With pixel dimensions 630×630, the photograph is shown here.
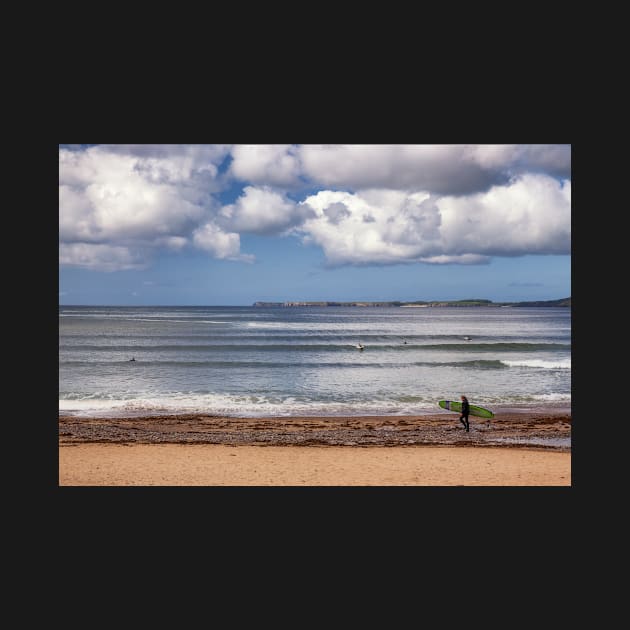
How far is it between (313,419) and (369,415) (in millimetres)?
1879

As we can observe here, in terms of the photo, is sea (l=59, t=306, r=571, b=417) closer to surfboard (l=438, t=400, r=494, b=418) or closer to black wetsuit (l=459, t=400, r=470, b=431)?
surfboard (l=438, t=400, r=494, b=418)

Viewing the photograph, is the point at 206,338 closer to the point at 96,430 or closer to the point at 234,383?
the point at 234,383

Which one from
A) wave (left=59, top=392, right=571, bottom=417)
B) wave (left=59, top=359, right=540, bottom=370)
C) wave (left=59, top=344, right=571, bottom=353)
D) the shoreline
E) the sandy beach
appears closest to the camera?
the sandy beach

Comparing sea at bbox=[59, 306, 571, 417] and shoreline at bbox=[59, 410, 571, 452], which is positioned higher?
sea at bbox=[59, 306, 571, 417]

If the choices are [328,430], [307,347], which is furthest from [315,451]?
[307,347]

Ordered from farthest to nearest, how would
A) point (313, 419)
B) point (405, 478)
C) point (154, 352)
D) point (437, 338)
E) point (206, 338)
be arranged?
point (437, 338) → point (206, 338) → point (154, 352) → point (313, 419) → point (405, 478)

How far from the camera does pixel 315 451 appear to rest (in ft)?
37.5

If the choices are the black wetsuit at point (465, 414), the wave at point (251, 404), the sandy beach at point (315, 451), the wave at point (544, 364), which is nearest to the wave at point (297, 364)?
the wave at point (544, 364)

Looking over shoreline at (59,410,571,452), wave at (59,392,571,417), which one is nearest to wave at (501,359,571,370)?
wave at (59,392,571,417)

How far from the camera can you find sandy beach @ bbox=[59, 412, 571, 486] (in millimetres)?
9484

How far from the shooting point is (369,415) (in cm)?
1565

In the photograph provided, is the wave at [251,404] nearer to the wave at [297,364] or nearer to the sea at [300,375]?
the sea at [300,375]

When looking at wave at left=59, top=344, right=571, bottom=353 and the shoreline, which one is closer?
the shoreline

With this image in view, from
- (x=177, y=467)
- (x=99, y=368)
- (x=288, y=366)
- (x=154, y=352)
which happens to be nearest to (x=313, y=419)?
(x=177, y=467)
